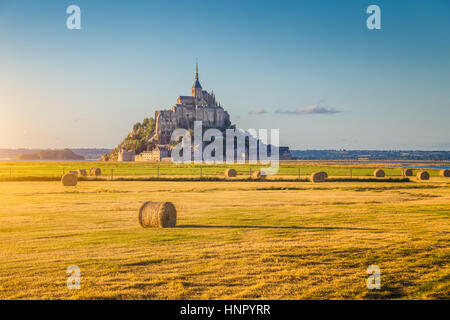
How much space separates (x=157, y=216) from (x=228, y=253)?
452 centimetres

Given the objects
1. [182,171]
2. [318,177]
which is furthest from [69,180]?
[182,171]

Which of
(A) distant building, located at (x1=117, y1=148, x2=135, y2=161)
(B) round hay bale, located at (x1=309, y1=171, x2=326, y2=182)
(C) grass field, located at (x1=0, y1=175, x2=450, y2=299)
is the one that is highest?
(A) distant building, located at (x1=117, y1=148, x2=135, y2=161)

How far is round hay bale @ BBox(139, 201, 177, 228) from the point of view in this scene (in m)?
15.8

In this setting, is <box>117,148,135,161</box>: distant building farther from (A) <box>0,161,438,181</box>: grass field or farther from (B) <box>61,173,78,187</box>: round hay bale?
(B) <box>61,173,78,187</box>: round hay bale

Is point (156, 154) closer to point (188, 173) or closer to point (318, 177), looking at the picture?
point (188, 173)

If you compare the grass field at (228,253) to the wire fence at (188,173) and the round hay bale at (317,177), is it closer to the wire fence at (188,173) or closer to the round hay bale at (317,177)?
the round hay bale at (317,177)

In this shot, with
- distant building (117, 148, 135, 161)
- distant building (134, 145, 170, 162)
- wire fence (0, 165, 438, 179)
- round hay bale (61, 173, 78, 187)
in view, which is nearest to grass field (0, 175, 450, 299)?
→ round hay bale (61, 173, 78, 187)

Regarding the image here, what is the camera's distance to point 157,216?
1579cm

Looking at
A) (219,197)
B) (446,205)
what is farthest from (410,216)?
(219,197)

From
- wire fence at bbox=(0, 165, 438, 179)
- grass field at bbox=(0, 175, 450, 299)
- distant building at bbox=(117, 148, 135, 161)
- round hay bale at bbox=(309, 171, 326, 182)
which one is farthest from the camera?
distant building at bbox=(117, 148, 135, 161)

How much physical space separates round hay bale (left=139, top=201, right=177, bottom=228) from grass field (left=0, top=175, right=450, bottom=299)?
49 cm

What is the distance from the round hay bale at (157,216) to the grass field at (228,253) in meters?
0.49

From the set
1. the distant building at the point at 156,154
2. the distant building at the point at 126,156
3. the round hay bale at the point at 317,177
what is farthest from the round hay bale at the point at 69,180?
the distant building at the point at 126,156

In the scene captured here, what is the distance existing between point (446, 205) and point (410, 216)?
5439 mm
